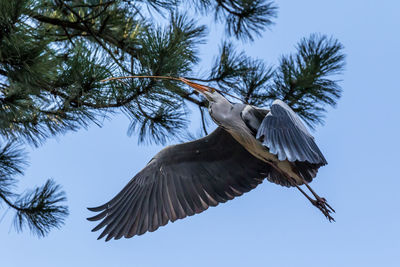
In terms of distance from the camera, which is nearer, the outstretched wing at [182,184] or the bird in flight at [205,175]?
the bird in flight at [205,175]

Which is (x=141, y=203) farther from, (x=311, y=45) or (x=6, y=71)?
(x=311, y=45)

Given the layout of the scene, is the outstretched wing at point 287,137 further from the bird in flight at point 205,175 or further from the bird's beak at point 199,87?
the bird's beak at point 199,87

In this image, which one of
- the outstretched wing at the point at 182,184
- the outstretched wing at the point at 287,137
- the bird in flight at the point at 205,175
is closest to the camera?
the outstretched wing at the point at 287,137

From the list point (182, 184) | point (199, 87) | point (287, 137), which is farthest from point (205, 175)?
point (287, 137)

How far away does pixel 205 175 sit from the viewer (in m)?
2.75

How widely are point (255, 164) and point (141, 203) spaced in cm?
50

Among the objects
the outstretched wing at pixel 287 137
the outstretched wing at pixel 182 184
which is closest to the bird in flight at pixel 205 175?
the outstretched wing at pixel 182 184

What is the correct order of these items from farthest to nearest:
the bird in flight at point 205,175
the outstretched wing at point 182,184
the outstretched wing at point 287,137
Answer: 1. the outstretched wing at point 182,184
2. the bird in flight at point 205,175
3. the outstretched wing at point 287,137

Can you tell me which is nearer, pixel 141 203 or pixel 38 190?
pixel 141 203

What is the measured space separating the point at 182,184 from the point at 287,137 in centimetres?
72

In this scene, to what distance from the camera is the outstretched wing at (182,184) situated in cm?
262

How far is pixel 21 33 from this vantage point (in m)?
2.30

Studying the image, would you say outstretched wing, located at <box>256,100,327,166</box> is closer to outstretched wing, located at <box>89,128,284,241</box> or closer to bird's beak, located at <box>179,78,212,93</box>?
bird's beak, located at <box>179,78,212,93</box>

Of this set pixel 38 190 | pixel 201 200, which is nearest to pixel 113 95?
pixel 201 200
